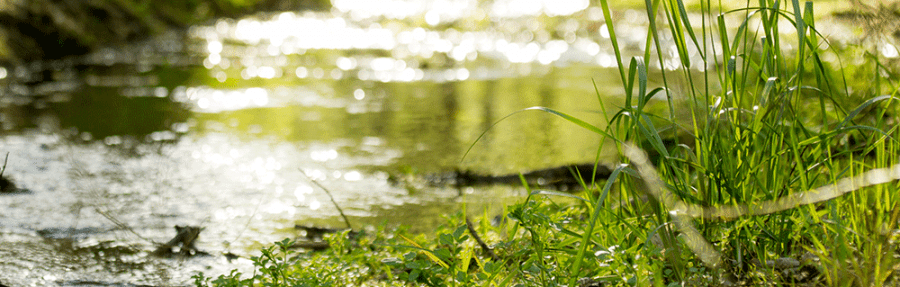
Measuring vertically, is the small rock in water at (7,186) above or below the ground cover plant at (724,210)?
above

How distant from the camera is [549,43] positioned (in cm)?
1115

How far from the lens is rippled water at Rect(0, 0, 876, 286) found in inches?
110

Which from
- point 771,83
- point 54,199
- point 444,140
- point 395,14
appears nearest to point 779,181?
point 771,83

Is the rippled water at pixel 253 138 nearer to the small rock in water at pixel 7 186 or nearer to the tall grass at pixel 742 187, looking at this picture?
the small rock in water at pixel 7 186

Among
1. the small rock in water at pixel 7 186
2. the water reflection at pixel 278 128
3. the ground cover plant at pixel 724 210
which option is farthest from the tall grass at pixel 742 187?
the small rock in water at pixel 7 186

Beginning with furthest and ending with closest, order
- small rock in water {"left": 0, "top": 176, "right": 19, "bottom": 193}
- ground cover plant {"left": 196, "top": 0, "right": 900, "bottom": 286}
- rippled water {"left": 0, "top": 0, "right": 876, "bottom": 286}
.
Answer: small rock in water {"left": 0, "top": 176, "right": 19, "bottom": 193} < rippled water {"left": 0, "top": 0, "right": 876, "bottom": 286} < ground cover plant {"left": 196, "top": 0, "right": 900, "bottom": 286}

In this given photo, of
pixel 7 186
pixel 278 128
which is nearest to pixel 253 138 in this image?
pixel 278 128

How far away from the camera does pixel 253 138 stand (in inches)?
193

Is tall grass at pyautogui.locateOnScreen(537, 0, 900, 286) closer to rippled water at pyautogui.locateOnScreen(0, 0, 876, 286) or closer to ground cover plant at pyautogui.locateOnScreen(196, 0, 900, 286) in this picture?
ground cover plant at pyautogui.locateOnScreen(196, 0, 900, 286)

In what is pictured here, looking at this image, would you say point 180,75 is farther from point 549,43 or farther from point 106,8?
point 549,43

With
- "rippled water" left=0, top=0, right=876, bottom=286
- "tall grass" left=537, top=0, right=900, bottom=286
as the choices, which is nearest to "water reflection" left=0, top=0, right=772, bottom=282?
"rippled water" left=0, top=0, right=876, bottom=286

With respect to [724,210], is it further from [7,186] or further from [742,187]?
[7,186]

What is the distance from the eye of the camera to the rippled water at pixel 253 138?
2795 millimetres

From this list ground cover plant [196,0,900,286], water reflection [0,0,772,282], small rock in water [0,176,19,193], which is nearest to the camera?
ground cover plant [196,0,900,286]
